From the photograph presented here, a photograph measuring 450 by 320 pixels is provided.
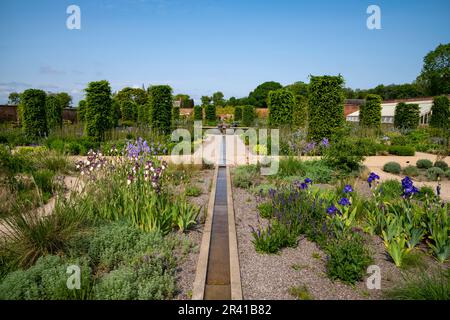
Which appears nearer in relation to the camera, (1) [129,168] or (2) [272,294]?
(2) [272,294]

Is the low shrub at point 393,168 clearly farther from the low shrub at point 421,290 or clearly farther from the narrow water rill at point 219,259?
the low shrub at point 421,290

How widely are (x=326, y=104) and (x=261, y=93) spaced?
202 ft

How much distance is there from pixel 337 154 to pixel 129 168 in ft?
18.3

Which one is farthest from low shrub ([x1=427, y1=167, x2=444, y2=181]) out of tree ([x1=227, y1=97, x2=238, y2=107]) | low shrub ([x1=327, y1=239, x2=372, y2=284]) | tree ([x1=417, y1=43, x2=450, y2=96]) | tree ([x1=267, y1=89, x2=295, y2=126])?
tree ([x1=227, y1=97, x2=238, y2=107])

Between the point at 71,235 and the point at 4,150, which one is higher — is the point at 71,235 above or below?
below

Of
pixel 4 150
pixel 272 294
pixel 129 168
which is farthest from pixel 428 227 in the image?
pixel 4 150

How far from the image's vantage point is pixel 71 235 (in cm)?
366

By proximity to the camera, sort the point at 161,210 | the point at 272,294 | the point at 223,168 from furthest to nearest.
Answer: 1. the point at 223,168
2. the point at 161,210
3. the point at 272,294

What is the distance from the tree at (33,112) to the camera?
15.2 m

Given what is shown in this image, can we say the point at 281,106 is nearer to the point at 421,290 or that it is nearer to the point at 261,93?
the point at 421,290

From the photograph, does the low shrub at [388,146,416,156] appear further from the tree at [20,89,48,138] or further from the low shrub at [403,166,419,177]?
the tree at [20,89,48,138]

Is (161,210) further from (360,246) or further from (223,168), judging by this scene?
(223,168)

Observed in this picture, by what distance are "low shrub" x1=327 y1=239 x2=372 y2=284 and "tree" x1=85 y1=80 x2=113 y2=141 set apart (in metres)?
12.7

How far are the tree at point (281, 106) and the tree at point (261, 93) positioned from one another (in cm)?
A: 5395
